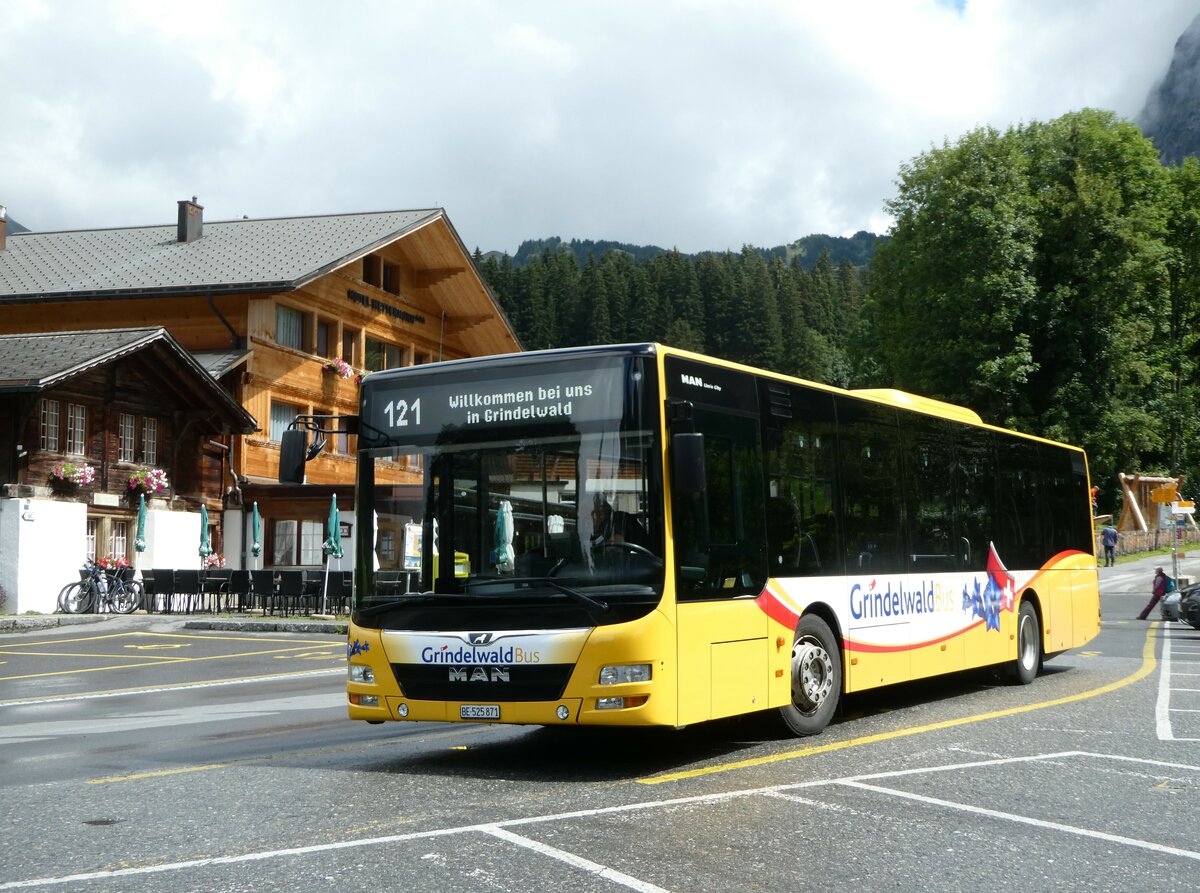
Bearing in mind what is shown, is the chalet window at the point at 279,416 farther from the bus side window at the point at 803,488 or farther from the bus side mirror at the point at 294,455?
the bus side mirror at the point at 294,455

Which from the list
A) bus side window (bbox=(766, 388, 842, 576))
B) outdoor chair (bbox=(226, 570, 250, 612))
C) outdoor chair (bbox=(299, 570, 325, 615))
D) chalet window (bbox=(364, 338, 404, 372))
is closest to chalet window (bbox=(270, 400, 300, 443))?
chalet window (bbox=(364, 338, 404, 372))

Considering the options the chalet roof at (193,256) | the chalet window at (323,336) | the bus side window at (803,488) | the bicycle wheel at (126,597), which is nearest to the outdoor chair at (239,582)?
the bicycle wheel at (126,597)

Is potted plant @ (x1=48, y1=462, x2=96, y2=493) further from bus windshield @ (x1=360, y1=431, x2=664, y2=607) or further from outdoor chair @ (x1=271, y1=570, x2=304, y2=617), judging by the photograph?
bus windshield @ (x1=360, y1=431, x2=664, y2=607)

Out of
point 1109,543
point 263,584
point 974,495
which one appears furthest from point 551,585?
point 1109,543

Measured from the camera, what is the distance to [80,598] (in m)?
30.4

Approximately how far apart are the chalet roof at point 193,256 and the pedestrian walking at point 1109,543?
25857 mm

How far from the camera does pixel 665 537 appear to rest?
8.73m

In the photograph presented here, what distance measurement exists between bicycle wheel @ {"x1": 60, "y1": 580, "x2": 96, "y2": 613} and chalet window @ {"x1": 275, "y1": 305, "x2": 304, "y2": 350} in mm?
11508

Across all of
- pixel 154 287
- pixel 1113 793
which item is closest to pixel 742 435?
pixel 1113 793

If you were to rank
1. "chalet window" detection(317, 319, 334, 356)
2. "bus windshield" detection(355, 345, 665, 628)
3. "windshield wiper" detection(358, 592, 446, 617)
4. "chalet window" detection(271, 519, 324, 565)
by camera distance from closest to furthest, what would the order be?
"bus windshield" detection(355, 345, 665, 628)
"windshield wiper" detection(358, 592, 446, 617)
"chalet window" detection(271, 519, 324, 565)
"chalet window" detection(317, 319, 334, 356)

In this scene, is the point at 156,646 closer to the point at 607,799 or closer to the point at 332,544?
the point at 332,544

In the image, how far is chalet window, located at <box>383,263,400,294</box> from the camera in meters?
46.0

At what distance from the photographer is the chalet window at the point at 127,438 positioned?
3369 cm

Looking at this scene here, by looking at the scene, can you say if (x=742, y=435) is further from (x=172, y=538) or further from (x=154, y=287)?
(x=154, y=287)
